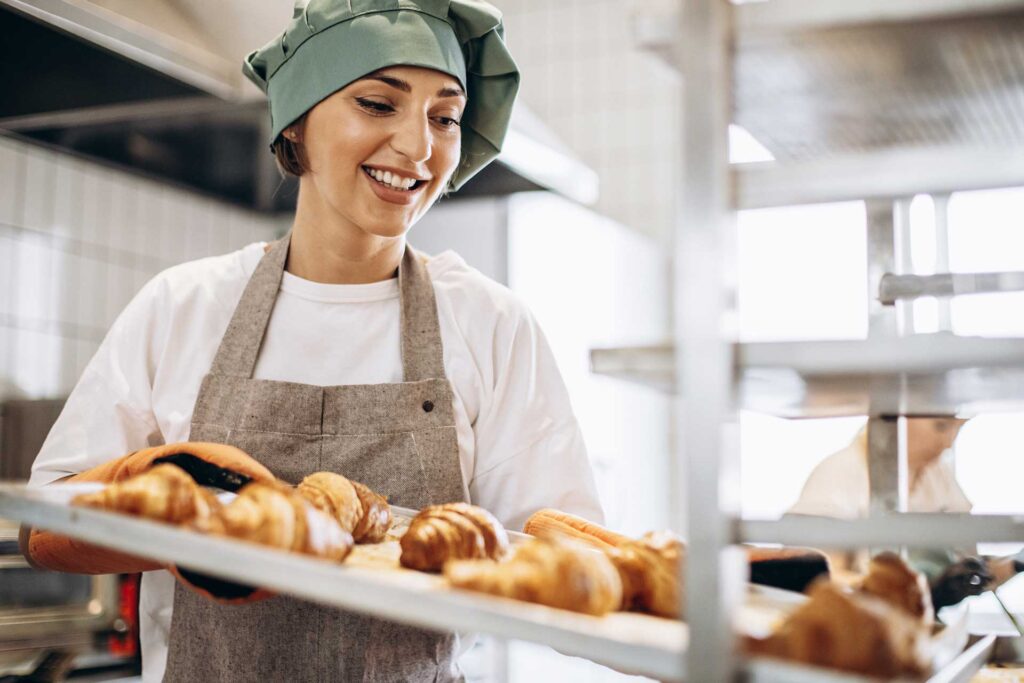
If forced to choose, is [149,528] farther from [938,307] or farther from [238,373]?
[938,307]

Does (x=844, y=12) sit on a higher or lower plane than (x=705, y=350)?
higher

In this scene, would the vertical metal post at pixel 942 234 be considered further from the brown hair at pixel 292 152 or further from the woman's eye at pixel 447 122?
the brown hair at pixel 292 152

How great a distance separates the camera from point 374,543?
1101mm

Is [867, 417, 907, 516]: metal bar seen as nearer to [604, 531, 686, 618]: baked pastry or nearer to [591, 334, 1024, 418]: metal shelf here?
[591, 334, 1024, 418]: metal shelf

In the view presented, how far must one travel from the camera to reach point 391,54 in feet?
4.46

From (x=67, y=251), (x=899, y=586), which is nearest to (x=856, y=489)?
(x=899, y=586)

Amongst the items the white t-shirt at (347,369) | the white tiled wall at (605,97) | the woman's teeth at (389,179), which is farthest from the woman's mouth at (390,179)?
the white tiled wall at (605,97)

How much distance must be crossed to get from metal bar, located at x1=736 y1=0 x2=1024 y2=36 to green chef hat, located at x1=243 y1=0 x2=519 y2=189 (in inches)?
29.7

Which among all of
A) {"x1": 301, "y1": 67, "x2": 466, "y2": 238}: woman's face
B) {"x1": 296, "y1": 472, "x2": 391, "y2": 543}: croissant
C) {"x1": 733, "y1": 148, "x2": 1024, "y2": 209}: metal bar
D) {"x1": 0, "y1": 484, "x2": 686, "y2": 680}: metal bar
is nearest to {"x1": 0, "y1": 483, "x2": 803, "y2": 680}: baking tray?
{"x1": 0, "y1": 484, "x2": 686, "y2": 680}: metal bar

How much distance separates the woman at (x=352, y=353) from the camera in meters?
1.37

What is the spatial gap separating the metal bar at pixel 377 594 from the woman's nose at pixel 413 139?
0.71 meters

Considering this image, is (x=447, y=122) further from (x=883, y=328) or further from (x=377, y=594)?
(x=377, y=594)

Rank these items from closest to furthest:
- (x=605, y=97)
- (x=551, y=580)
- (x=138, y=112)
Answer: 1. (x=551, y=580)
2. (x=138, y=112)
3. (x=605, y=97)

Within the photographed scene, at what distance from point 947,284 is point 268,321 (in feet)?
3.18
